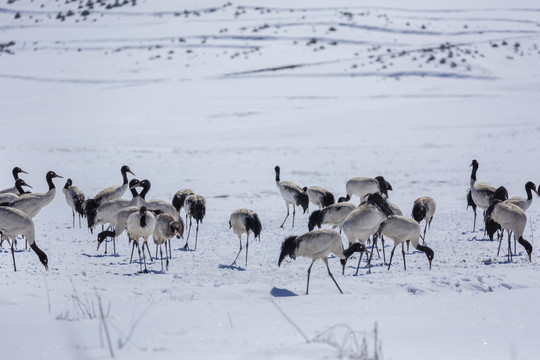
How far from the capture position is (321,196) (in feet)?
51.1

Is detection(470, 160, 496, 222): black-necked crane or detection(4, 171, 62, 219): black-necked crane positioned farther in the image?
detection(470, 160, 496, 222): black-necked crane

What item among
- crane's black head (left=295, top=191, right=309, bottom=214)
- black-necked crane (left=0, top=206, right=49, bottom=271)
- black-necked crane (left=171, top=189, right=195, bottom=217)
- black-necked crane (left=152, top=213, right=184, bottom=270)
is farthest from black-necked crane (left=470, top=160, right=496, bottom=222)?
black-necked crane (left=0, top=206, right=49, bottom=271)

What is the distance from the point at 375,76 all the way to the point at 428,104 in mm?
6219

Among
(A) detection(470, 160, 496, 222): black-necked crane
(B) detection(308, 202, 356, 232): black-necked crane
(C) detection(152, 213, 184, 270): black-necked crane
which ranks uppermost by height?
(A) detection(470, 160, 496, 222): black-necked crane

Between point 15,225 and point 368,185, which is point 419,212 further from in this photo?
point 15,225

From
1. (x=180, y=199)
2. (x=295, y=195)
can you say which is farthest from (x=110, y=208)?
(x=295, y=195)

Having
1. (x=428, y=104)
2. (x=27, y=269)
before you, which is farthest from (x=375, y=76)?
(x=27, y=269)

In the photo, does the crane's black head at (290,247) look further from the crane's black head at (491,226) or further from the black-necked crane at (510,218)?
the crane's black head at (491,226)

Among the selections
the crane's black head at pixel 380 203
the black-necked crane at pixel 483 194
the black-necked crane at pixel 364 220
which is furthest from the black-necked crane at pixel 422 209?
the black-necked crane at pixel 364 220

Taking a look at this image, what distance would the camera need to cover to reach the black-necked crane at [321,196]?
50.8ft

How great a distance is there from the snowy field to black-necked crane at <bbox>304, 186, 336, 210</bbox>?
0.75 metres

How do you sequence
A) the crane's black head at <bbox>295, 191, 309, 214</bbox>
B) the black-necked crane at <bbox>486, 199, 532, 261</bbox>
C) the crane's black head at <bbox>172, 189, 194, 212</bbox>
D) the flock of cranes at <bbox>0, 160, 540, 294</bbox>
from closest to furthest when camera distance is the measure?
1. the flock of cranes at <bbox>0, 160, 540, 294</bbox>
2. the black-necked crane at <bbox>486, 199, 532, 261</bbox>
3. the crane's black head at <bbox>172, 189, 194, 212</bbox>
4. the crane's black head at <bbox>295, 191, 309, 214</bbox>

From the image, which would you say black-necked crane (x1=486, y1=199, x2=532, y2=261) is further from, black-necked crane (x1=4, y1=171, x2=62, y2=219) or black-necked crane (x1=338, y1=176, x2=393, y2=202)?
black-necked crane (x1=4, y1=171, x2=62, y2=219)

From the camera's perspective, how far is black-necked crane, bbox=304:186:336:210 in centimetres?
1549
